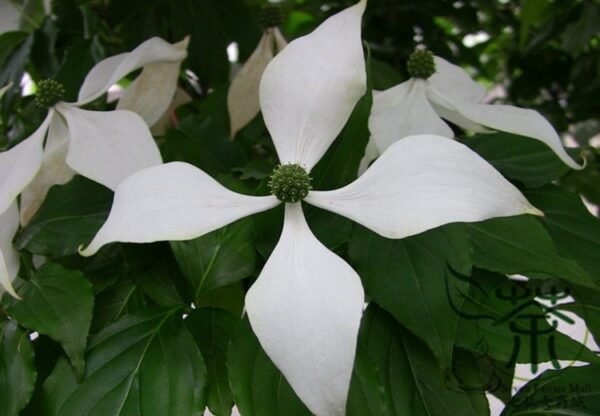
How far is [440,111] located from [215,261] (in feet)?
0.54

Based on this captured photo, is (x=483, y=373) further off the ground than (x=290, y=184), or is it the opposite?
(x=290, y=184)

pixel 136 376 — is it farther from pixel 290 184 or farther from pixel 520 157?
pixel 520 157

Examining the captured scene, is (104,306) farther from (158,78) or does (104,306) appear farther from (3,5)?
(3,5)

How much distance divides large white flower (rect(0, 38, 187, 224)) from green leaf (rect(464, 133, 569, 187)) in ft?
0.61

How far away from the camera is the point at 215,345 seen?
13.7 inches

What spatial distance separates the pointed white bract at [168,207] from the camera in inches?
11.6

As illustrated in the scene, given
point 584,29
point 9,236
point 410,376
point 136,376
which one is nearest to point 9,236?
point 9,236

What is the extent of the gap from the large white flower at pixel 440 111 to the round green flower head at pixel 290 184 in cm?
7

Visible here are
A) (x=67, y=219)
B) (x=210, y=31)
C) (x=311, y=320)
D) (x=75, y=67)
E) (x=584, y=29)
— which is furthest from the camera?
(x=584, y=29)

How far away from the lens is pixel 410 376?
34cm

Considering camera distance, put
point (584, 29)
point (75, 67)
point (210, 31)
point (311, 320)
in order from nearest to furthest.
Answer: point (311, 320), point (75, 67), point (210, 31), point (584, 29)

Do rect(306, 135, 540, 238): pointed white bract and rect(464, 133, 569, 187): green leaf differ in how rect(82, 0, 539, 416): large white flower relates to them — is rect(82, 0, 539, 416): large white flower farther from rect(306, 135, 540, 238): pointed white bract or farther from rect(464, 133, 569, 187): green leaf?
rect(464, 133, 569, 187): green leaf

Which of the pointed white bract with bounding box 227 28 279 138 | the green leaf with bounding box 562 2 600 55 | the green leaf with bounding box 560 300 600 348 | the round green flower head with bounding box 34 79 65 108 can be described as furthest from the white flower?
the green leaf with bounding box 562 2 600 55

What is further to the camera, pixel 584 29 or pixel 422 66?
pixel 584 29
